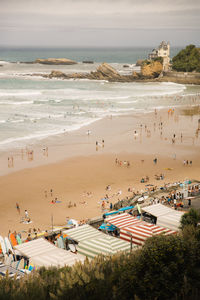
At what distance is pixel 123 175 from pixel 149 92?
124 ft

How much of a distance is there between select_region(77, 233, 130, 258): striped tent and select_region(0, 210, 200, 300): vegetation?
8.74 ft

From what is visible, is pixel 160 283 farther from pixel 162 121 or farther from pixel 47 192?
pixel 162 121

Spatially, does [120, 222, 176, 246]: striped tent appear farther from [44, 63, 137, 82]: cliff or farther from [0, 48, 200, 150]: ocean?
[44, 63, 137, 82]: cliff

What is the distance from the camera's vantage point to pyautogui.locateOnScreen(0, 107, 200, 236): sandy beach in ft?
59.5

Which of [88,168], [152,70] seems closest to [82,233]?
[88,168]

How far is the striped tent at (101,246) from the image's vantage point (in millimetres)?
11352

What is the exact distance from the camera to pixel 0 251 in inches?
505

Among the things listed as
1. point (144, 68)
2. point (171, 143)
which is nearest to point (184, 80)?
point (144, 68)

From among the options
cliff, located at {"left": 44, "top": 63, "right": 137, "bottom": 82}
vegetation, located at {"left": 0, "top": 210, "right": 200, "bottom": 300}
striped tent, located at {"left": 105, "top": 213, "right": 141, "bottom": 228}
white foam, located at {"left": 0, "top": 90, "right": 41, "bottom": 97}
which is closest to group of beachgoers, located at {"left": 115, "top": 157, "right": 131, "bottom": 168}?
striped tent, located at {"left": 105, "top": 213, "right": 141, "bottom": 228}

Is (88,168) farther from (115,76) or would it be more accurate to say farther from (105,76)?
(105,76)

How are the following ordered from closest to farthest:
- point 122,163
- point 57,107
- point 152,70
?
point 122,163 < point 57,107 < point 152,70

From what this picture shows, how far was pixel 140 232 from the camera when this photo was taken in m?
12.3

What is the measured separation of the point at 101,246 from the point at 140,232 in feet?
5.06

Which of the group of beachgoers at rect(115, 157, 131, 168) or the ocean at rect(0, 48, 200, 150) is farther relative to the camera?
the ocean at rect(0, 48, 200, 150)
